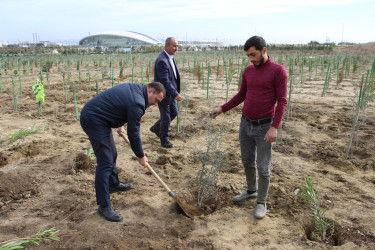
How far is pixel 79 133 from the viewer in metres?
5.16

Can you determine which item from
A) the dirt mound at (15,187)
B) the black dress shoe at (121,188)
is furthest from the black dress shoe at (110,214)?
the dirt mound at (15,187)

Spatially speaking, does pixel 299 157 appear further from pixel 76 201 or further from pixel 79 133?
pixel 79 133

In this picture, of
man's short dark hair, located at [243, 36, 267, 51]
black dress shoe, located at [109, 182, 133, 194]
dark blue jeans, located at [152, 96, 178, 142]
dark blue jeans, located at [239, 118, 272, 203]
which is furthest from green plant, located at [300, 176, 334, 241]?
dark blue jeans, located at [152, 96, 178, 142]

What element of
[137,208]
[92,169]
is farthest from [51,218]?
[92,169]

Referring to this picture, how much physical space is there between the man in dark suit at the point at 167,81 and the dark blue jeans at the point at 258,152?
5.48 ft

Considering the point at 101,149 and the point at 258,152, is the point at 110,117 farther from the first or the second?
the point at 258,152

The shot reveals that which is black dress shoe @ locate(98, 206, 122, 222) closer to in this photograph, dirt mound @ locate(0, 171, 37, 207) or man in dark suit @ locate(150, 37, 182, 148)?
dirt mound @ locate(0, 171, 37, 207)

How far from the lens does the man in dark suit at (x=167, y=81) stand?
13.6 ft

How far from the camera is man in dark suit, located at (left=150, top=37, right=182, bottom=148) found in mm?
4156

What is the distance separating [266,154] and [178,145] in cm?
227

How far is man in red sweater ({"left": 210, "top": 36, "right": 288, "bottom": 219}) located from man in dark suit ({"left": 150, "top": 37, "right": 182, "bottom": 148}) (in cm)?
153

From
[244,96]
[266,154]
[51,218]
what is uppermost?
[244,96]

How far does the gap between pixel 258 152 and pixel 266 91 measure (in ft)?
1.81

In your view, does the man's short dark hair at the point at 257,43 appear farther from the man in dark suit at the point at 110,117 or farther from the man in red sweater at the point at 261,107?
the man in dark suit at the point at 110,117
